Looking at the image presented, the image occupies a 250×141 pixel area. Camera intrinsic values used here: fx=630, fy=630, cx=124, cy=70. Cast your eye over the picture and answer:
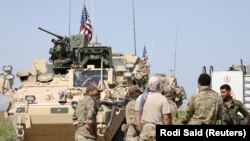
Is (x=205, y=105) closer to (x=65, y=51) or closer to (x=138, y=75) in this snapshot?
(x=138, y=75)

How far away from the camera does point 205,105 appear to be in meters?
8.37

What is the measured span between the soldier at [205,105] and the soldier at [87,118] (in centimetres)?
236

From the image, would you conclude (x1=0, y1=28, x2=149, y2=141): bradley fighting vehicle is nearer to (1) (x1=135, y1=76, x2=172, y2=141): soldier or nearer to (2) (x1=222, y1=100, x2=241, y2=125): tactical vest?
(2) (x1=222, y1=100, x2=241, y2=125): tactical vest

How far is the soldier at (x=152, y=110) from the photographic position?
27.7 ft

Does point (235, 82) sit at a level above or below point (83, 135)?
above

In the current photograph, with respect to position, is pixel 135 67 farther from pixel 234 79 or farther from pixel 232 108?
pixel 232 108

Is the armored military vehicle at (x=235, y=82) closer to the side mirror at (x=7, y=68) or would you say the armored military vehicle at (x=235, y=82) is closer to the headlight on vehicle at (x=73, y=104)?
the headlight on vehicle at (x=73, y=104)

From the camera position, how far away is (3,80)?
14727mm

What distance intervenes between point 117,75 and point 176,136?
8665 millimetres

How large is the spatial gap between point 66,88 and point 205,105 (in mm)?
6704

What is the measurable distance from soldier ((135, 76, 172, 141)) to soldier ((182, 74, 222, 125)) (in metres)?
0.35

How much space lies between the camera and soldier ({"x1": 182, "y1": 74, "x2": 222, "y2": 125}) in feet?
27.4

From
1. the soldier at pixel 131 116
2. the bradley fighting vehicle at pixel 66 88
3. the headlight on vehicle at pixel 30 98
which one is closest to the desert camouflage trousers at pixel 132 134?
the soldier at pixel 131 116

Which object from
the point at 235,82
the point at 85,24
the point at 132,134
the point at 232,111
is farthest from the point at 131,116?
the point at 85,24
